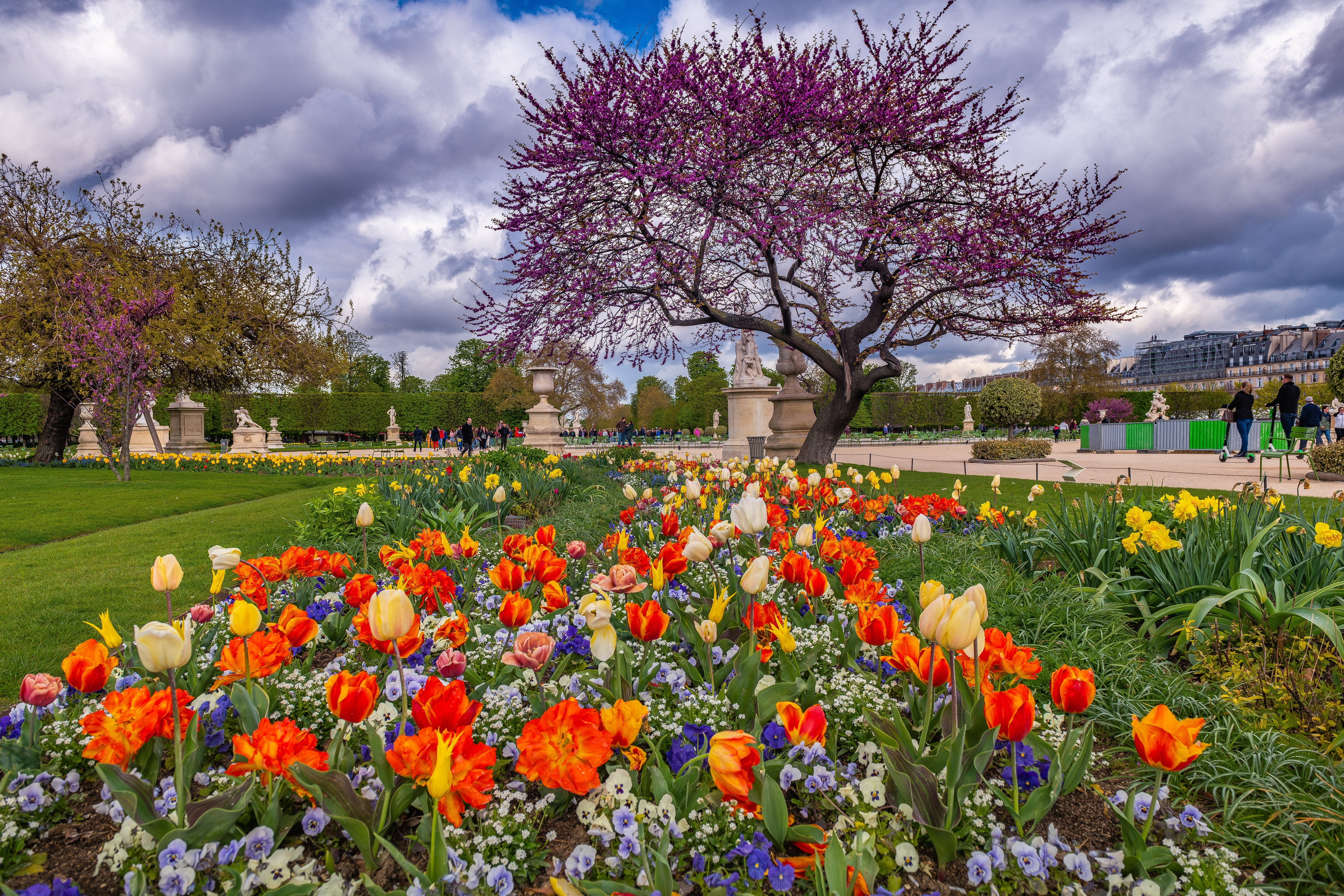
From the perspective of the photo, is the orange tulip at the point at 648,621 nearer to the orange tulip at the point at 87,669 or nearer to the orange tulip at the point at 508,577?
the orange tulip at the point at 508,577

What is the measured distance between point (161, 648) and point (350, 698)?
0.39 meters

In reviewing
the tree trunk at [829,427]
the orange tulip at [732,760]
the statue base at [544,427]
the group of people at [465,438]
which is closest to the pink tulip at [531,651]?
Result: the orange tulip at [732,760]

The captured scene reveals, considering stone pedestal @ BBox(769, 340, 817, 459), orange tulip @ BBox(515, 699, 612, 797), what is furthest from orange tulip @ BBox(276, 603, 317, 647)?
stone pedestal @ BBox(769, 340, 817, 459)

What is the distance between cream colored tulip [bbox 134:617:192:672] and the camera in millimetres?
1298

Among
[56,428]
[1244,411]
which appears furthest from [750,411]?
[56,428]

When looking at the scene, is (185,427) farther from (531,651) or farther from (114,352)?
(531,651)

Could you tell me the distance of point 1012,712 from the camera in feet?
4.72

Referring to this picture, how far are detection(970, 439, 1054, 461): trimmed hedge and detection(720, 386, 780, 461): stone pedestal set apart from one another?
223 inches

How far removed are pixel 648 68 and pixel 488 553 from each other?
9.97 metres

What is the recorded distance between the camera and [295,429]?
41.7 meters

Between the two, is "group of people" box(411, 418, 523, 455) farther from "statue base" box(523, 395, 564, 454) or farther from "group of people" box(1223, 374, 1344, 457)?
"group of people" box(1223, 374, 1344, 457)

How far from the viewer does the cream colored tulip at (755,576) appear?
1733 mm

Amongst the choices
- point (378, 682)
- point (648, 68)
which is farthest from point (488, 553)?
point (648, 68)

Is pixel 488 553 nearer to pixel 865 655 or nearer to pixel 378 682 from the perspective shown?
pixel 378 682
